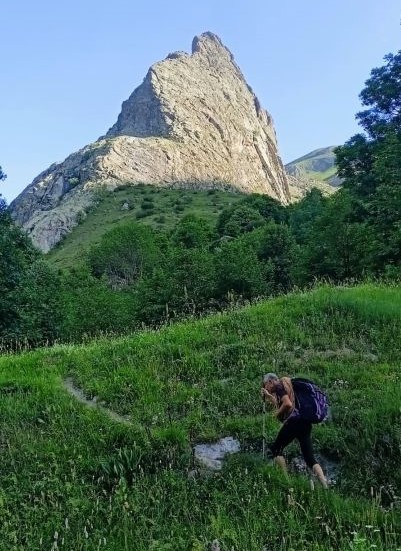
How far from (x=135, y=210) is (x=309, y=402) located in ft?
436

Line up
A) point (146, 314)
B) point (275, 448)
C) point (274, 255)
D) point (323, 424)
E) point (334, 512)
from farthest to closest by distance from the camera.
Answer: point (274, 255) < point (146, 314) < point (323, 424) < point (275, 448) < point (334, 512)

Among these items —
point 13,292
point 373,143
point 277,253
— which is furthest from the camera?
point 277,253

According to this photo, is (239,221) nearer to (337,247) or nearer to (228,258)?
(228,258)

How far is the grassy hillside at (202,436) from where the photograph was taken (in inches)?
227

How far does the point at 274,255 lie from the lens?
66.1 m

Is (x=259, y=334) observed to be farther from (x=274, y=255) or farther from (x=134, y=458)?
(x=274, y=255)

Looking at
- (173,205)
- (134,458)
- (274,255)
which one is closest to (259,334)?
(134,458)

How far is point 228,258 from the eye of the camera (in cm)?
5841

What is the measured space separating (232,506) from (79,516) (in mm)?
1821

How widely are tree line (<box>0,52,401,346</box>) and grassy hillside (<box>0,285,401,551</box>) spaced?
332cm

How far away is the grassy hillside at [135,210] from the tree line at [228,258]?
802 inches

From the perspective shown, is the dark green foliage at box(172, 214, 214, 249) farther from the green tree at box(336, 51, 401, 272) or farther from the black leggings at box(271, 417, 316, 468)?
the black leggings at box(271, 417, 316, 468)

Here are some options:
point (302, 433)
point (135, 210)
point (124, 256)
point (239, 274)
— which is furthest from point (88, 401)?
point (135, 210)

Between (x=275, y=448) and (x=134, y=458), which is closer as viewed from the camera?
(x=275, y=448)
